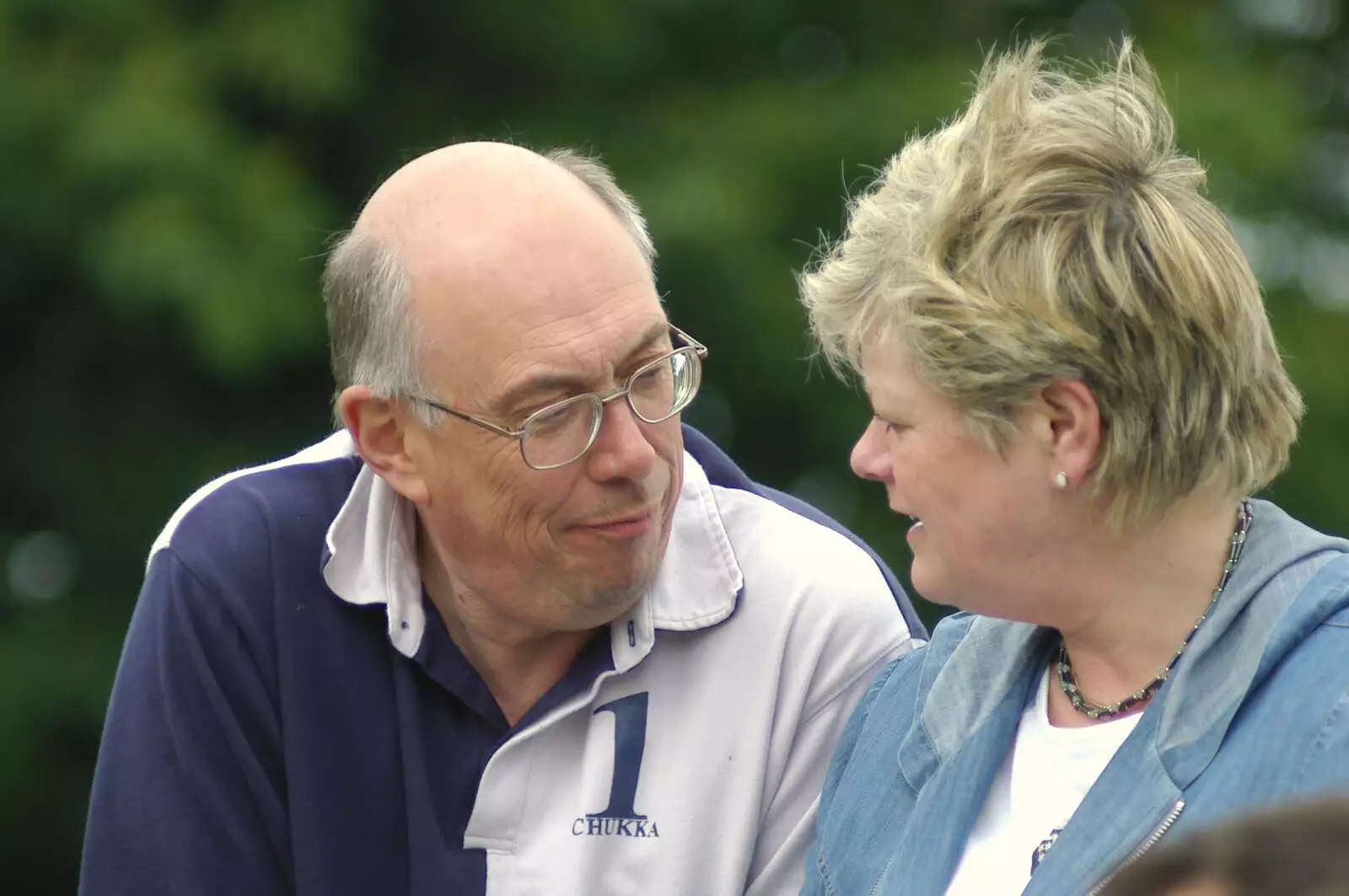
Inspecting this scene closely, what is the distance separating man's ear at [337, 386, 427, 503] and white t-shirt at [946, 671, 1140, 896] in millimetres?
929

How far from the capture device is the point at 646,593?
2.42 m

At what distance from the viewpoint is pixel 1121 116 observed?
1.91 meters

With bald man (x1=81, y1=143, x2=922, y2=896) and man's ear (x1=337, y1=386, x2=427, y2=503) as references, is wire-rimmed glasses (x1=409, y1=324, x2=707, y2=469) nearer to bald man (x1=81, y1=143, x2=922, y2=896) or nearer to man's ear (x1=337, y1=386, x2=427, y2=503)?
bald man (x1=81, y1=143, x2=922, y2=896)

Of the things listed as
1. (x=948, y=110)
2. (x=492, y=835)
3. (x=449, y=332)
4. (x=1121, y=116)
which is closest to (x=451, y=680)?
(x=492, y=835)

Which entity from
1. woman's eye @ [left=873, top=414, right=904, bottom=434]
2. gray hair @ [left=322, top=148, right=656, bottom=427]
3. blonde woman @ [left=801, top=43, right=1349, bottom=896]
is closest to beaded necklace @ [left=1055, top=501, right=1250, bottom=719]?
blonde woman @ [left=801, top=43, right=1349, bottom=896]

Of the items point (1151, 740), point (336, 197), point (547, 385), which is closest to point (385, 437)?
point (547, 385)

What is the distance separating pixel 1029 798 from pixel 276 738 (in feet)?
3.44

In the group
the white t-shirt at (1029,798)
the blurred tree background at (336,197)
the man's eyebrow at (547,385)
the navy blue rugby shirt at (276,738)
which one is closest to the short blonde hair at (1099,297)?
the white t-shirt at (1029,798)

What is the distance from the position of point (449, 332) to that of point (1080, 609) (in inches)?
37.4

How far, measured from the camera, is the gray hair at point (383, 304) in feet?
7.96

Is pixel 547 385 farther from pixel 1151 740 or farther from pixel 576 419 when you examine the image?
pixel 1151 740

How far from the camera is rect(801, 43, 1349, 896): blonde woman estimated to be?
175cm

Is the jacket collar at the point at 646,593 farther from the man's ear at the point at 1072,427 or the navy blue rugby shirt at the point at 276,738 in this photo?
the man's ear at the point at 1072,427

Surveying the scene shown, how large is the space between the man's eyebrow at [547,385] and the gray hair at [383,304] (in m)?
0.12
